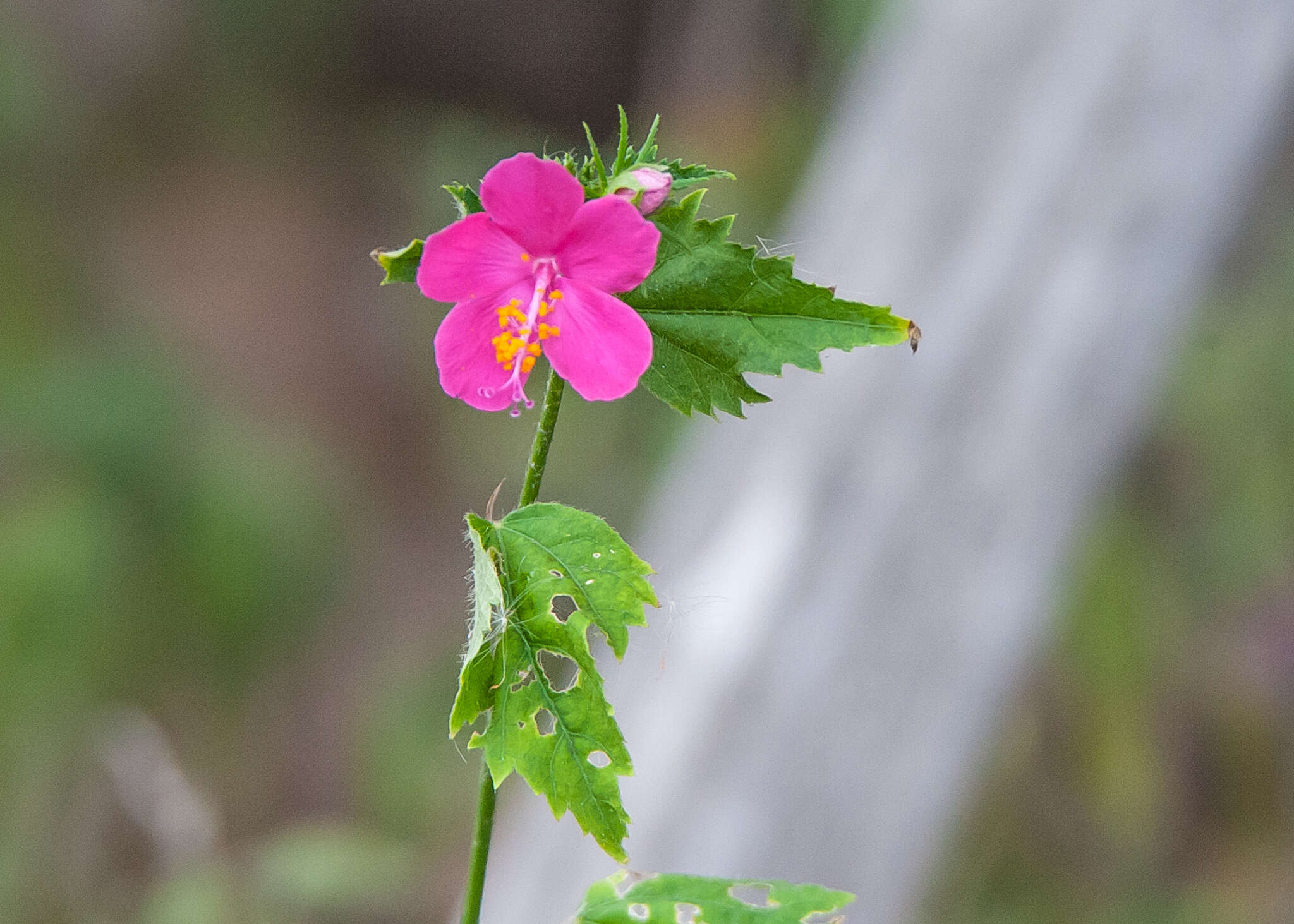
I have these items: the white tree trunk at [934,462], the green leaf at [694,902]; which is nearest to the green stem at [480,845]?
the green leaf at [694,902]

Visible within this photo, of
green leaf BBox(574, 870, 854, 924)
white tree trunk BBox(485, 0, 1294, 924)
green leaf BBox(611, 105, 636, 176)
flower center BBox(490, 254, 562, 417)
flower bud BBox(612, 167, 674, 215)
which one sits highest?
white tree trunk BBox(485, 0, 1294, 924)

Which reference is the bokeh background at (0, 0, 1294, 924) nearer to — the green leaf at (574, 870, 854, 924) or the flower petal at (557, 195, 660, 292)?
the green leaf at (574, 870, 854, 924)

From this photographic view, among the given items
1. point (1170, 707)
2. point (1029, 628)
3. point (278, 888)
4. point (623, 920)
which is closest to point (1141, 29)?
point (1029, 628)

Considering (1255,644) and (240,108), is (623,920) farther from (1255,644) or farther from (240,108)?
(240,108)

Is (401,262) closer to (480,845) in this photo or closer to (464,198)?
(464,198)

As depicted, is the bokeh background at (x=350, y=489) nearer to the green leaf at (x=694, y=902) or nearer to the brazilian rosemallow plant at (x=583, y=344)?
the green leaf at (x=694, y=902)

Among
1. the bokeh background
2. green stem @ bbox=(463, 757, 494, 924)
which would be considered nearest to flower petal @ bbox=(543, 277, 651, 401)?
green stem @ bbox=(463, 757, 494, 924)
